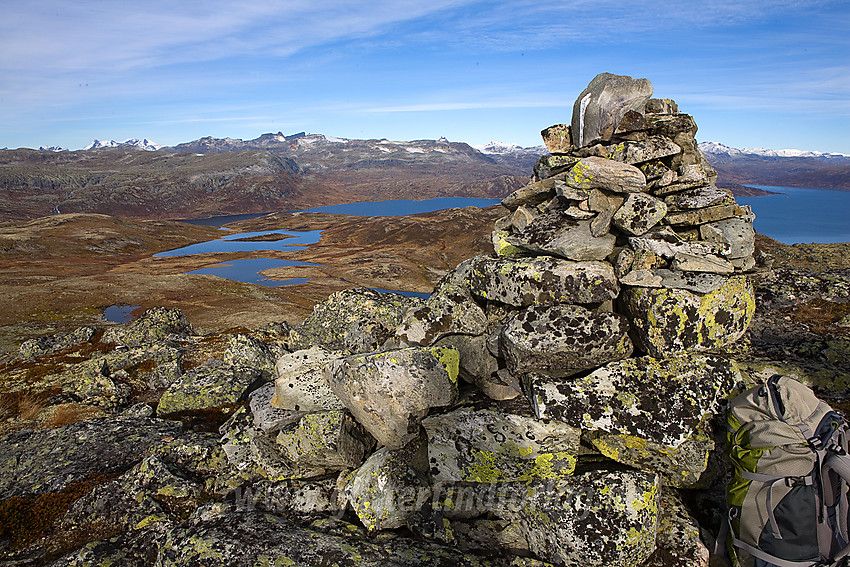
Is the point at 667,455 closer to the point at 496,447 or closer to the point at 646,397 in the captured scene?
the point at 646,397

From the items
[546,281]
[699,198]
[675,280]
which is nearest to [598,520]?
[546,281]

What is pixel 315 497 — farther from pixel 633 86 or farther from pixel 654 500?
pixel 633 86

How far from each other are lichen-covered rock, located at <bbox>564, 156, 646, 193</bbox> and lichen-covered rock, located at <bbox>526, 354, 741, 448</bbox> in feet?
13.7

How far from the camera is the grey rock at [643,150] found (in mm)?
10783

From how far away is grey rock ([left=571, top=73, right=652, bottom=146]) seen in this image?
1123 centimetres

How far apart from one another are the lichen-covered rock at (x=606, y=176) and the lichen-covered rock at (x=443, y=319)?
406cm

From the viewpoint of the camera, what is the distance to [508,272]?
1093 cm

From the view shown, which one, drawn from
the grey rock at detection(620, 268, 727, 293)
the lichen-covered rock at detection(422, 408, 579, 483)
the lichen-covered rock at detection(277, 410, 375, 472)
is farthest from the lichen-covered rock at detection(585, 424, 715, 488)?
the lichen-covered rock at detection(277, 410, 375, 472)

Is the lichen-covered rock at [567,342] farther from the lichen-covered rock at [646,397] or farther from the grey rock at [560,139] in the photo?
the grey rock at [560,139]

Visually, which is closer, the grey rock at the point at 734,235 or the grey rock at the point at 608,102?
the grey rock at the point at 734,235

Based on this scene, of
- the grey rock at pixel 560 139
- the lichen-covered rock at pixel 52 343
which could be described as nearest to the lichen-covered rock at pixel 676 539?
the grey rock at pixel 560 139

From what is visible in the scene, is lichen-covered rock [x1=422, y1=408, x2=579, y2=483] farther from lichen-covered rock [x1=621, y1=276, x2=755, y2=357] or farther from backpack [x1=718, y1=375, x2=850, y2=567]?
backpack [x1=718, y1=375, x2=850, y2=567]

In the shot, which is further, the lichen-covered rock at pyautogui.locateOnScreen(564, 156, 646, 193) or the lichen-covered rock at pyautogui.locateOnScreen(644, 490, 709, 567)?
the lichen-covered rock at pyautogui.locateOnScreen(564, 156, 646, 193)

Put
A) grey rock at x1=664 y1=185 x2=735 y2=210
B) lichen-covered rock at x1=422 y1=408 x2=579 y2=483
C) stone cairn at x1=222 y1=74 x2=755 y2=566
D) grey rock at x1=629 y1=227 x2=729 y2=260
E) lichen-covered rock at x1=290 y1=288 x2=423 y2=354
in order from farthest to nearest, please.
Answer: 1. lichen-covered rock at x1=290 y1=288 x2=423 y2=354
2. grey rock at x1=664 y1=185 x2=735 y2=210
3. grey rock at x1=629 y1=227 x2=729 y2=260
4. lichen-covered rock at x1=422 y1=408 x2=579 y2=483
5. stone cairn at x1=222 y1=74 x2=755 y2=566
